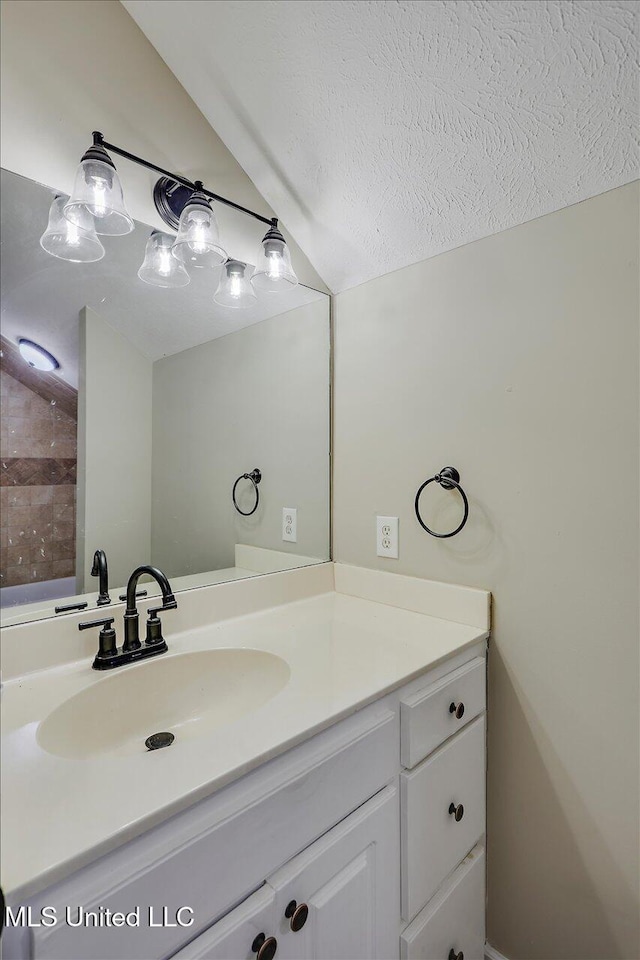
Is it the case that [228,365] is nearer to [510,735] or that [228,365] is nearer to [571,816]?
[510,735]

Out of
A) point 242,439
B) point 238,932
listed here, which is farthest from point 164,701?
point 242,439

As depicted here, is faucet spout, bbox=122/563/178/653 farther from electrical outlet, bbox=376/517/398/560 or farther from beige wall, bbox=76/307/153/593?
electrical outlet, bbox=376/517/398/560

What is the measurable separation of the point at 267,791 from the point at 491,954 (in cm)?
102

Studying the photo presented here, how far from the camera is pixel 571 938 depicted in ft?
3.46

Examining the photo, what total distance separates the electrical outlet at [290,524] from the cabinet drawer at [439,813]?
70cm

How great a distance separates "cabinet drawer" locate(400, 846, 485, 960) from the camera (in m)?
0.94

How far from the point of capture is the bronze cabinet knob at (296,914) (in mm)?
691

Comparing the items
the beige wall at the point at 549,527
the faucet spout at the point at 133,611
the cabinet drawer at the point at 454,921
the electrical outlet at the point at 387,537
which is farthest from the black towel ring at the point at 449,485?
the cabinet drawer at the point at 454,921

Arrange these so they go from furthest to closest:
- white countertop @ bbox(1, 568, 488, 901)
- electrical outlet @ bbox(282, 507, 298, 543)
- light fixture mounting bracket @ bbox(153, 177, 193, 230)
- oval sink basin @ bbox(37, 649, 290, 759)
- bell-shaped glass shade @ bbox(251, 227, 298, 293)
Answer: electrical outlet @ bbox(282, 507, 298, 543)
bell-shaped glass shade @ bbox(251, 227, 298, 293)
light fixture mounting bracket @ bbox(153, 177, 193, 230)
oval sink basin @ bbox(37, 649, 290, 759)
white countertop @ bbox(1, 568, 488, 901)

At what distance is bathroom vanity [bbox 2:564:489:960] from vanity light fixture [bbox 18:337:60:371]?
0.56 metres

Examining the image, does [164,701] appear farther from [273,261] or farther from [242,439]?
[273,261]

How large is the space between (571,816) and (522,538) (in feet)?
2.05

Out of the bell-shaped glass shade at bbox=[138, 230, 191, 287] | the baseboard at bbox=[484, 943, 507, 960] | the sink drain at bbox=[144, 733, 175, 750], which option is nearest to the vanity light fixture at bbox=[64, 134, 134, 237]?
the bell-shaped glass shade at bbox=[138, 230, 191, 287]

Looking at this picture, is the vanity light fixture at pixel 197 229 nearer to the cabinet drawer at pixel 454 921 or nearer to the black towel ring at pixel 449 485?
the black towel ring at pixel 449 485
